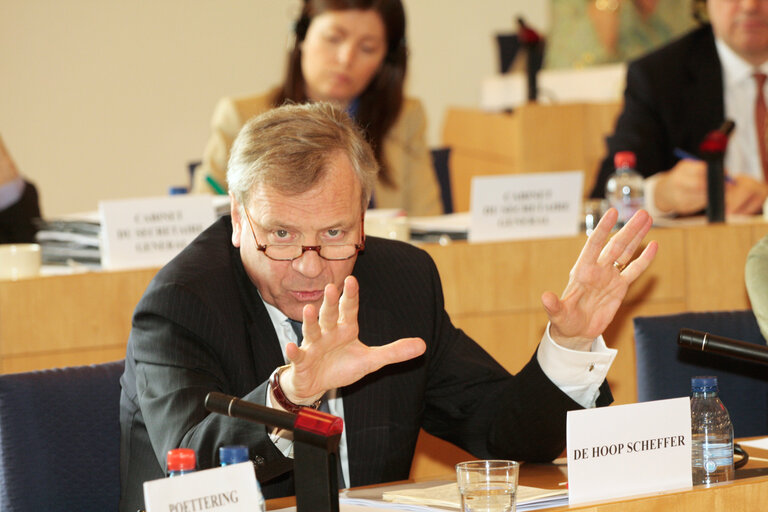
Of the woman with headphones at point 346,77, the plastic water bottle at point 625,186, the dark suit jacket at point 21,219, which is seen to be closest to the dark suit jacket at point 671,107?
the plastic water bottle at point 625,186

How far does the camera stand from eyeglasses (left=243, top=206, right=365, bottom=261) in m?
1.78

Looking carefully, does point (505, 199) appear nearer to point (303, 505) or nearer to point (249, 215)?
point (249, 215)

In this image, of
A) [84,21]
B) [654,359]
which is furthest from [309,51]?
[84,21]

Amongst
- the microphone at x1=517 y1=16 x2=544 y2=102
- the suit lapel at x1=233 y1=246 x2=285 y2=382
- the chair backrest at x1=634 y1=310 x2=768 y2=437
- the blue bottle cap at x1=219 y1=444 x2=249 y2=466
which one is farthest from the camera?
the microphone at x1=517 y1=16 x2=544 y2=102

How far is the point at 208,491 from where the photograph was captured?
4.07ft

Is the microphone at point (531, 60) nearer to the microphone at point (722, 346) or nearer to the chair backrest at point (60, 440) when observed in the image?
the chair backrest at point (60, 440)

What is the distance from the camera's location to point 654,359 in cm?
223

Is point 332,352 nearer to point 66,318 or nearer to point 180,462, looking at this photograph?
point 180,462

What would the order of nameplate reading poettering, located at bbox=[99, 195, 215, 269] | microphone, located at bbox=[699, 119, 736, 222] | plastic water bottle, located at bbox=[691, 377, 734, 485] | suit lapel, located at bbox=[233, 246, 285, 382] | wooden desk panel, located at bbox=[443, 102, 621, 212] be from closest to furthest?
plastic water bottle, located at bbox=[691, 377, 734, 485] → suit lapel, located at bbox=[233, 246, 285, 382] → nameplate reading poettering, located at bbox=[99, 195, 215, 269] → microphone, located at bbox=[699, 119, 736, 222] → wooden desk panel, located at bbox=[443, 102, 621, 212]

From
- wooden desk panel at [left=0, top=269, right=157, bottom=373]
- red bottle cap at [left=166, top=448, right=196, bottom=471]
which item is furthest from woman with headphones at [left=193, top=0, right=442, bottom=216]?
red bottle cap at [left=166, top=448, right=196, bottom=471]

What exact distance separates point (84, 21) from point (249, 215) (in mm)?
4423

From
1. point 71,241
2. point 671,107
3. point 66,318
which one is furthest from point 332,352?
point 671,107

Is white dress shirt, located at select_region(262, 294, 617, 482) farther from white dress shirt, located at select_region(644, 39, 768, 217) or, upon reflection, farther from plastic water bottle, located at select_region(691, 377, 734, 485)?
white dress shirt, located at select_region(644, 39, 768, 217)

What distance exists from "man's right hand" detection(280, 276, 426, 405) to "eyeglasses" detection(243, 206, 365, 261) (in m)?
0.24
